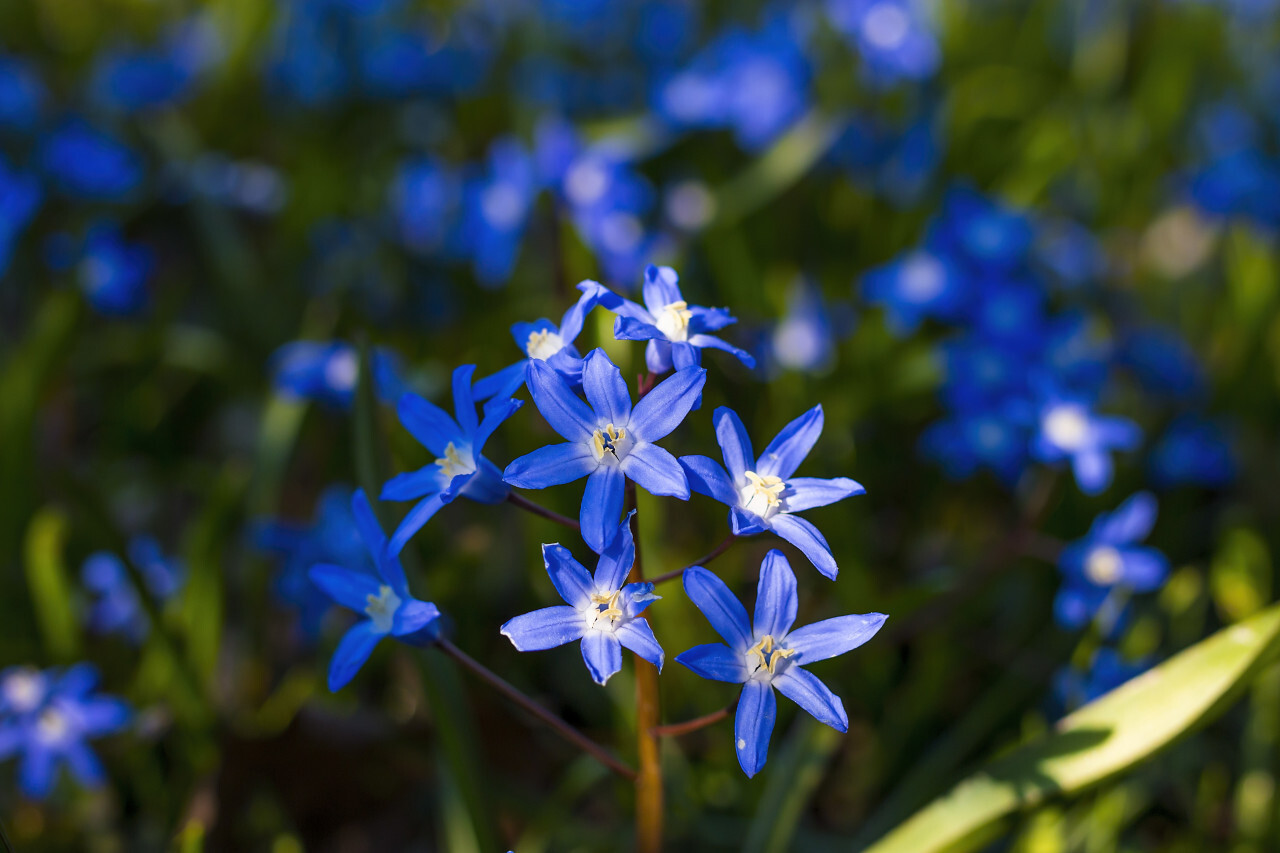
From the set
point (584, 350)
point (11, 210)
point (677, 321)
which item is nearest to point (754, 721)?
point (677, 321)

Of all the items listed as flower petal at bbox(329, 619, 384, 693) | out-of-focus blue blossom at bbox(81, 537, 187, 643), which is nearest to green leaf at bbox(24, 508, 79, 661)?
out-of-focus blue blossom at bbox(81, 537, 187, 643)

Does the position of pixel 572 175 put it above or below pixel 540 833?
above

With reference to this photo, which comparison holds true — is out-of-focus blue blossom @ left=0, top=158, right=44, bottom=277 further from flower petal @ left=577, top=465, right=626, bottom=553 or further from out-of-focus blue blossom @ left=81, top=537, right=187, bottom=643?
flower petal @ left=577, top=465, right=626, bottom=553

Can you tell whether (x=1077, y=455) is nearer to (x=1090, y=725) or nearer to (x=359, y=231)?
(x=1090, y=725)

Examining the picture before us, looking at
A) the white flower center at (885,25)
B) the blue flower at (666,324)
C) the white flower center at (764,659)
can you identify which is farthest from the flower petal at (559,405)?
the white flower center at (885,25)

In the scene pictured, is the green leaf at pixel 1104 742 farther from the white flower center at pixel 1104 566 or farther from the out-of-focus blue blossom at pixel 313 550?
the out-of-focus blue blossom at pixel 313 550

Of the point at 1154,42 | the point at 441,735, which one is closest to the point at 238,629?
the point at 441,735

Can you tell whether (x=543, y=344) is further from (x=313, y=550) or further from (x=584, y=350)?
(x=313, y=550)
